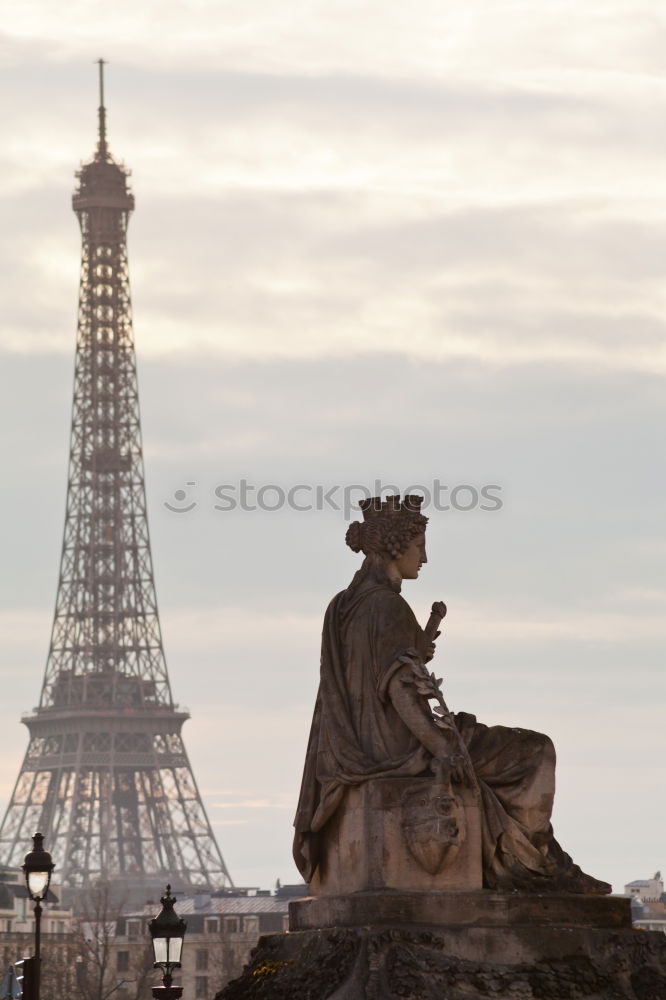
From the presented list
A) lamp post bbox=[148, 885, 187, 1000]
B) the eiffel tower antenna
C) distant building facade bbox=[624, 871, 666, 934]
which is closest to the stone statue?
lamp post bbox=[148, 885, 187, 1000]

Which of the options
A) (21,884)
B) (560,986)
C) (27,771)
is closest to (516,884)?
(560,986)

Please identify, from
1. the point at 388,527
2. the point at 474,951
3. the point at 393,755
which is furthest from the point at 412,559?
the point at 474,951

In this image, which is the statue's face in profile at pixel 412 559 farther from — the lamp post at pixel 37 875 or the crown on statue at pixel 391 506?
the lamp post at pixel 37 875

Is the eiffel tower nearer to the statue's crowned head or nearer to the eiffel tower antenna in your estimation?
the eiffel tower antenna

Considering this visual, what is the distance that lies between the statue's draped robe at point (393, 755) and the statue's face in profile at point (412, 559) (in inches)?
12.5

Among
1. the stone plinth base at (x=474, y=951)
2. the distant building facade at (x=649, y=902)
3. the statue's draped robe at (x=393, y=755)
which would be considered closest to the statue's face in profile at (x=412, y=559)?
Answer: the statue's draped robe at (x=393, y=755)

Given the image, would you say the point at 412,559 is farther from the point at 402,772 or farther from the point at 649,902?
the point at 649,902

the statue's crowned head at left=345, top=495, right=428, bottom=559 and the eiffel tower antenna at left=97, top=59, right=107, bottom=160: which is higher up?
the eiffel tower antenna at left=97, top=59, right=107, bottom=160

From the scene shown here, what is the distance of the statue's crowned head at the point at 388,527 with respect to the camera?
2048 cm

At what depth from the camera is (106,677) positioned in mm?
149875

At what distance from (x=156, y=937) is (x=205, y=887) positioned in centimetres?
11599

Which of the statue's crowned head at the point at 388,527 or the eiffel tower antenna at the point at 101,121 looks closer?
the statue's crowned head at the point at 388,527

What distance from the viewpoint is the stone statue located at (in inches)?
760

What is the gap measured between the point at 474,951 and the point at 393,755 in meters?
1.54
